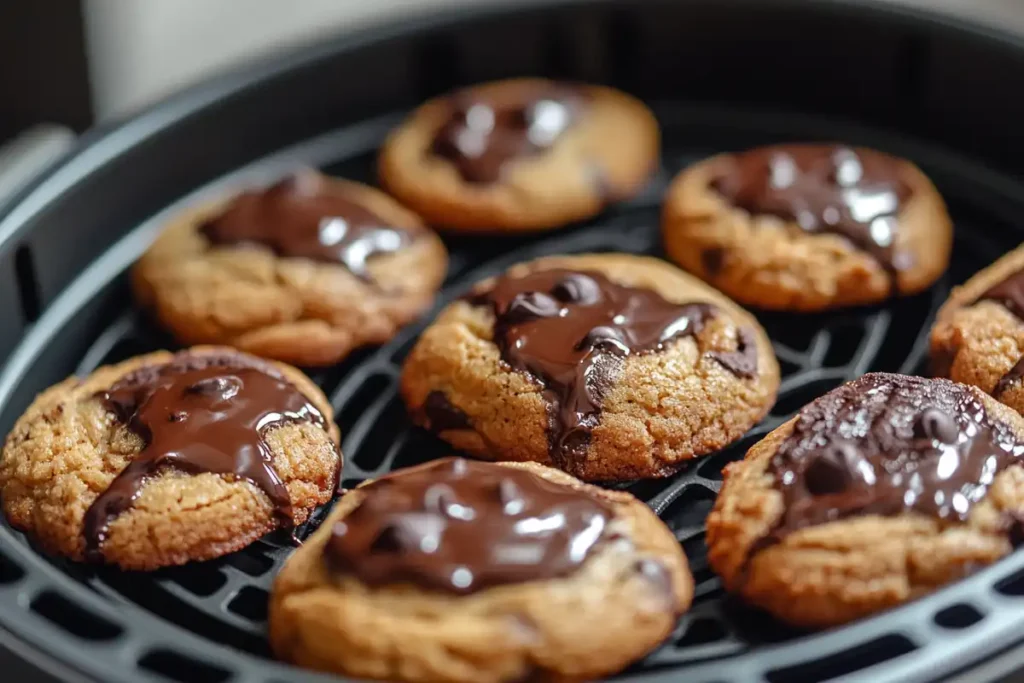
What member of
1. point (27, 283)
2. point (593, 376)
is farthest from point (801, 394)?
point (27, 283)

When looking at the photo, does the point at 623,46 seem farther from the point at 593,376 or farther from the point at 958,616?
the point at 958,616

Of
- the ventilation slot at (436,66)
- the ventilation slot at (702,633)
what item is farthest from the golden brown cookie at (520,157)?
the ventilation slot at (702,633)

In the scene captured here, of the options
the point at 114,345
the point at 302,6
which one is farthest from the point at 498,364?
the point at 302,6

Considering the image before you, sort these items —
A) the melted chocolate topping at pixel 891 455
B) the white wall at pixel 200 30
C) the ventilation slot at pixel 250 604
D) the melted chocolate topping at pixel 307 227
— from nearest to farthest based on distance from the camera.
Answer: the melted chocolate topping at pixel 891 455 < the ventilation slot at pixel 250 604 < the melted chocolate topping at pixel 307 227 < the white wall at pixel 200 30

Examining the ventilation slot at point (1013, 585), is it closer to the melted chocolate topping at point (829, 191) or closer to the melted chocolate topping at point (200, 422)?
the melted chocolate topping at point (829, 191)

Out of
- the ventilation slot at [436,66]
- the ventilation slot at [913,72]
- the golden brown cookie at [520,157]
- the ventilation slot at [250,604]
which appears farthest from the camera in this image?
the ventilation slot at [436,66]

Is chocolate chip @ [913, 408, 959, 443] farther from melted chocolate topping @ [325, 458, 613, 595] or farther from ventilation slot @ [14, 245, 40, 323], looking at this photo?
ventilation slot @ [14, 245, 40, 323]

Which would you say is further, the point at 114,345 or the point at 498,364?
the point at 114,345

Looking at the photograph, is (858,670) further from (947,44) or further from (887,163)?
(947,44)

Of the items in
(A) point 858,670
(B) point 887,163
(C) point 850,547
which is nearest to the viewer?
(A) point 858,670
